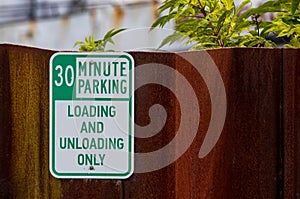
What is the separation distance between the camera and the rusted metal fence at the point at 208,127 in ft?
2.54

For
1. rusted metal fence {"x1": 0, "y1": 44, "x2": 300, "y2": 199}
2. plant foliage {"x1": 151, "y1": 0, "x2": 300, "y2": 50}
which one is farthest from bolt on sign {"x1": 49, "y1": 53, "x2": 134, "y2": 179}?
plant foliage {"x1": 151, "y1": 0, "x2": 300, "y2": 50}

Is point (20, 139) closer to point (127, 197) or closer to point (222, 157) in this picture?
point (127, 197)

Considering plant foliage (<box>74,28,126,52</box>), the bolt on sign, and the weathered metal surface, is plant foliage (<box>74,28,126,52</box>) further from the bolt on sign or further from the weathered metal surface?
the weathered metal surface

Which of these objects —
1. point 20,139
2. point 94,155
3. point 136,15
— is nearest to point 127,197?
point 94,155

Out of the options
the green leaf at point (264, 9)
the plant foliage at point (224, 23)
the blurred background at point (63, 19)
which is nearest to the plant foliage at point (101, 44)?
the plant foliage at point (224, 23)

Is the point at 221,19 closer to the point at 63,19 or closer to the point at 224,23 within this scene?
the point at 224,23

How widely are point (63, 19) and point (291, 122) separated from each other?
8.39ft

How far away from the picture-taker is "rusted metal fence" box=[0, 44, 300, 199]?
77cm

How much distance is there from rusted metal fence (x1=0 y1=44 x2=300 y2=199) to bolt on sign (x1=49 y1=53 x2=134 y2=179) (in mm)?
13

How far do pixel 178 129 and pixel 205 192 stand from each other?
102 mm

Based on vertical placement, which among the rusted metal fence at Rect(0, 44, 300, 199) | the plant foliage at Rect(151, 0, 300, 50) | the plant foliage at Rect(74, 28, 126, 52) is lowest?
the rusted metal fence at Rect(0, 44, 300, 199)

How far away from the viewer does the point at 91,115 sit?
0.79 metres

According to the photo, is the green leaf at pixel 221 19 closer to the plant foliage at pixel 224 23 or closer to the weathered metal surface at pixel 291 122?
the plant foliage at pixel 224 23

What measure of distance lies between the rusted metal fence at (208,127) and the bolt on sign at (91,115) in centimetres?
1
